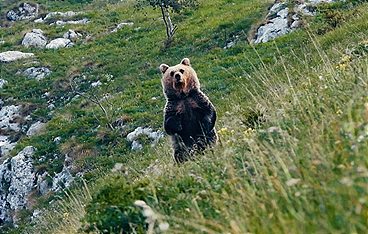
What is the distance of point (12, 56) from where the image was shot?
34.7 metres

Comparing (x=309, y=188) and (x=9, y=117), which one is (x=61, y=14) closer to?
(x=9, y=117)

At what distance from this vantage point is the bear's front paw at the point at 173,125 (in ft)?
34.2

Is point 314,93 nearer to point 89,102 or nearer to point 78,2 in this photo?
point 89,102

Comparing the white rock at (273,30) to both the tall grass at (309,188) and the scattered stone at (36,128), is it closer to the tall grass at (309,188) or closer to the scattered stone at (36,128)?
the scattered stone at (36,128)

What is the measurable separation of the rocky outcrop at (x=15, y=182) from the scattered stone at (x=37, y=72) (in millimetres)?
9064

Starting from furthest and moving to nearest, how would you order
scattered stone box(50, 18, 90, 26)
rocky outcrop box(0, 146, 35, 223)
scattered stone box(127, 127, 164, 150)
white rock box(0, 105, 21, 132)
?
scattered stone box(50, 18, 90, 26), white rock box(0, 105, 21, 132), rocky outcrop box(0, 146, 35, 223), scattered stone box(127, 127, 164, 150)

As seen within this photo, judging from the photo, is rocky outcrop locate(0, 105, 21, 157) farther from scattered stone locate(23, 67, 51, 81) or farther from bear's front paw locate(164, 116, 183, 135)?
bear's front paw locate(164, 116, 183, 135)

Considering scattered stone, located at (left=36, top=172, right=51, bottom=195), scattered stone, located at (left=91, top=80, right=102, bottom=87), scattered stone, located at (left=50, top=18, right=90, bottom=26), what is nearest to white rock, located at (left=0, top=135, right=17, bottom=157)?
scattered stone, located at (left=36, top=172, right=51, bottom=195)

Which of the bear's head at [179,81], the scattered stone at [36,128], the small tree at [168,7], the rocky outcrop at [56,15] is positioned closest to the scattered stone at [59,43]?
the rocky outcrop at [56,15]

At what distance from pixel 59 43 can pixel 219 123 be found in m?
24.6

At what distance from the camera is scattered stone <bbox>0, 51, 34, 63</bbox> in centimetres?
3425

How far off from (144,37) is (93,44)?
10.3 ft

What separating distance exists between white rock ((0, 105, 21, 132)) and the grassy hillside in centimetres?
73

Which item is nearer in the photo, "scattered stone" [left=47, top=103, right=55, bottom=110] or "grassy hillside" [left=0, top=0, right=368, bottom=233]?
"grassy hillside" [left=0, top=0, right=368, bottom=233]
